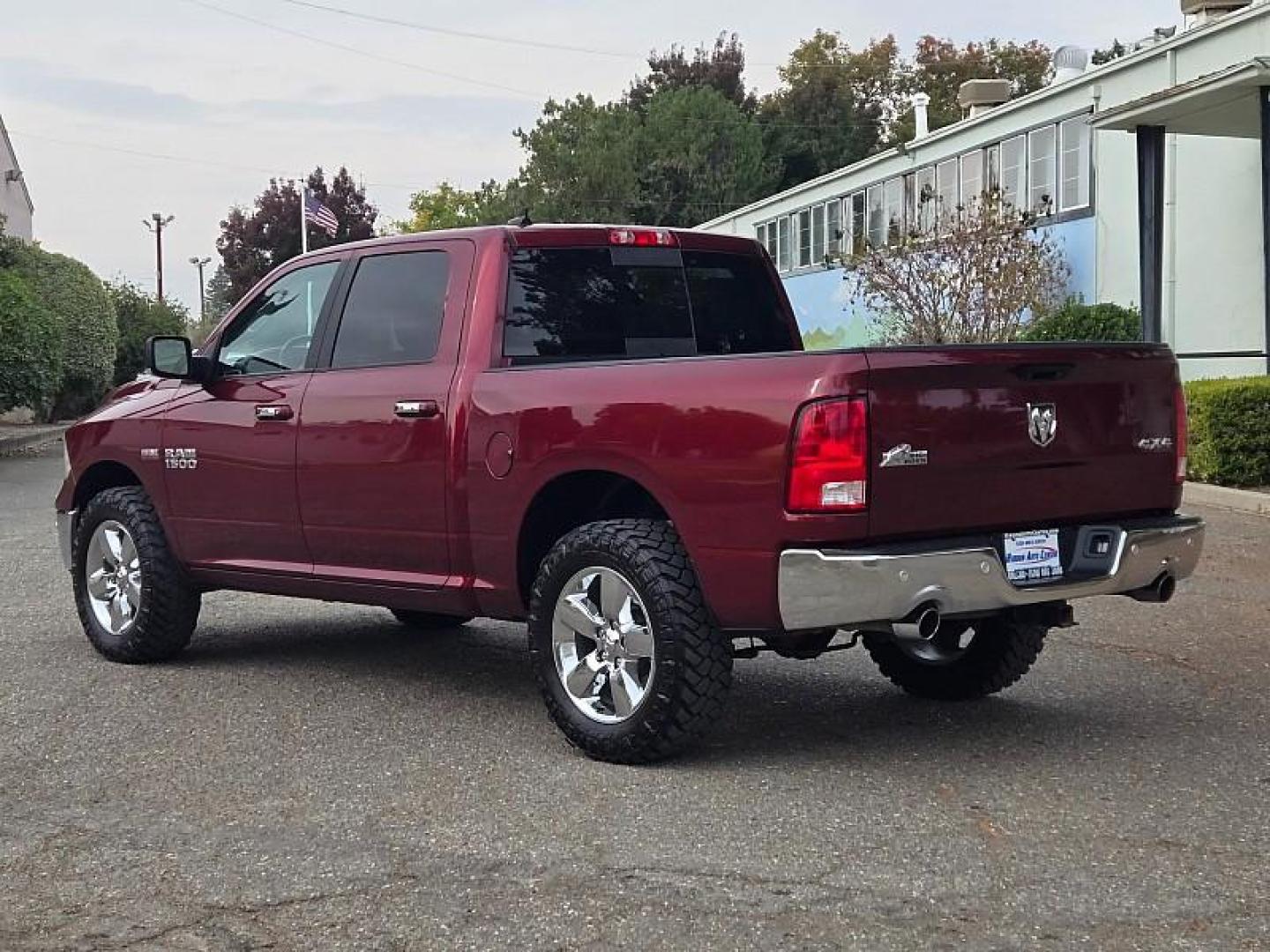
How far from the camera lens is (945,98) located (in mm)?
64062

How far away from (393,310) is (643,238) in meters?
1.01

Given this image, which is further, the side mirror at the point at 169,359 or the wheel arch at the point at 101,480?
the wheel arch at the point at 101,480

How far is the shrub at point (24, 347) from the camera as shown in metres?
23.5

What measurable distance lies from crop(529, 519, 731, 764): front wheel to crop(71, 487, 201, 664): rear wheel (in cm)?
234

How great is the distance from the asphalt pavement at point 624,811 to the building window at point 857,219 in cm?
2470

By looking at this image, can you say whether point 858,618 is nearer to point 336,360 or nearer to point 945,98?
point 336,360

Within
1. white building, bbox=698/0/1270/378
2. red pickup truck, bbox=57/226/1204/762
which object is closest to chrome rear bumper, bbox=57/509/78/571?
red pickup truck, bbox=57/226/1204/762

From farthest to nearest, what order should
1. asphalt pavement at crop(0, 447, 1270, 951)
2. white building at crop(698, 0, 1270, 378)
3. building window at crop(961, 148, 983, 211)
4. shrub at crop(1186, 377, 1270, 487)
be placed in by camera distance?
building window at crop(961, 148, 983, 211) → white building at crop(698, 0, 1270, 378) → shrub at crop(1186, 377, 1270, 487) → asphalt pavement at crop(0, 447, 1270, 951)

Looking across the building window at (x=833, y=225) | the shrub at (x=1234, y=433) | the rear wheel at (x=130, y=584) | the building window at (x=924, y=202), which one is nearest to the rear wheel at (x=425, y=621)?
the rear wheel at (x=130, y=584)

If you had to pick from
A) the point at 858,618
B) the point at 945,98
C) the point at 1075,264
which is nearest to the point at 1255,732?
the point at 858,618

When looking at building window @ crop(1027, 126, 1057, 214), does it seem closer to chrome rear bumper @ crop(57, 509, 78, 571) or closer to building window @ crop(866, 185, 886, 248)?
building window @ crop(866, 185, 886, 248)

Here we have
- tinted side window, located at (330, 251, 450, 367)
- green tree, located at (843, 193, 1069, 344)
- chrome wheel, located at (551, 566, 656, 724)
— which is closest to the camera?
chrome wheel, located at (551, 566, 656, 724)

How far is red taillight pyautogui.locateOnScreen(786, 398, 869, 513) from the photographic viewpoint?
4.92m

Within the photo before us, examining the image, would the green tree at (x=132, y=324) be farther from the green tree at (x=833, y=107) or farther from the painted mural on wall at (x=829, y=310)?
the green tree at (x=833, y=107)
